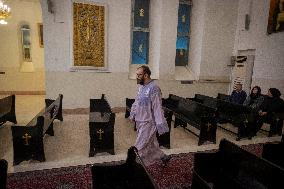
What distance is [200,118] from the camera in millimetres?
5516

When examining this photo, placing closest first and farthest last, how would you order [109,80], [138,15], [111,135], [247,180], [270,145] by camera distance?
[247,180] → [270,145] → [111,135] → [109,80] → [138,15]

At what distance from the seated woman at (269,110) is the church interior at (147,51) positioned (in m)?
0.33

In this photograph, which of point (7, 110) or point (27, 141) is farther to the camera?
point (7, 110)

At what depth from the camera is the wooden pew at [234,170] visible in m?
2.40

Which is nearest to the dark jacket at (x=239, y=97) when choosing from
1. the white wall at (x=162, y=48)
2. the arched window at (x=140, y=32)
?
the white wall at (x=162, y=48)

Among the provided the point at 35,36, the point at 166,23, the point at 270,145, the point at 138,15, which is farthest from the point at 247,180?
the point at 35,36

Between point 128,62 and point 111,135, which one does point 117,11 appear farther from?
point 111,135

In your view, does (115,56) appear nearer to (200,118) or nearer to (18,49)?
(200,118)

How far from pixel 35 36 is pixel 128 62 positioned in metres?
5.94

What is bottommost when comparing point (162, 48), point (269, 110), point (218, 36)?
point (269, 110)

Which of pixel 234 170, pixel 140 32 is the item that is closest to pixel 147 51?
pixel 140 32

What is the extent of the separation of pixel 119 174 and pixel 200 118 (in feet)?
10.9

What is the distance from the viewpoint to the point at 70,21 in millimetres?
7930

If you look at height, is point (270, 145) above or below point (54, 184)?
above
